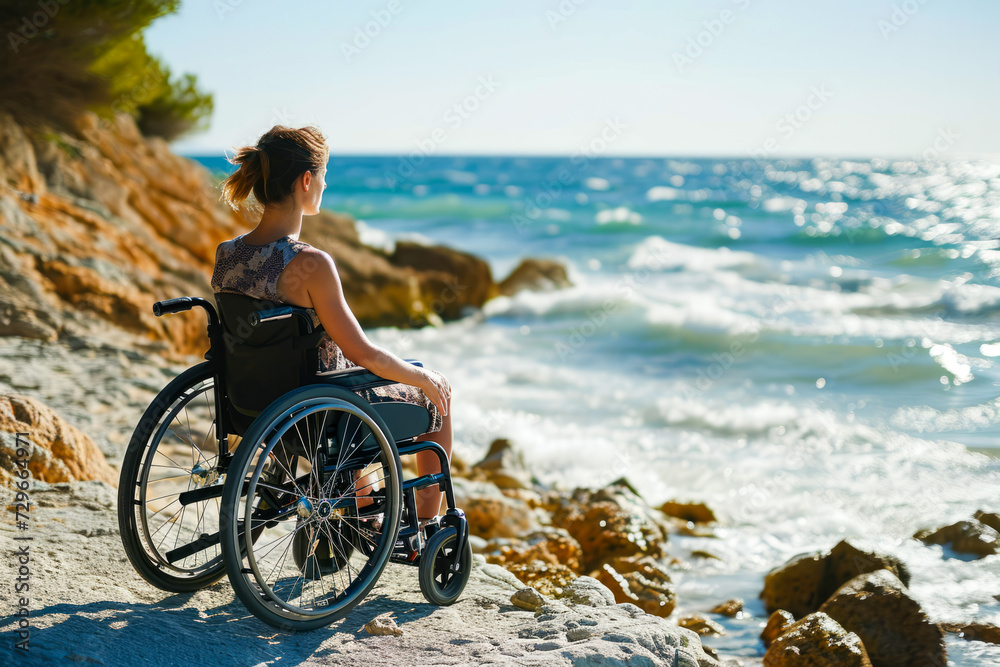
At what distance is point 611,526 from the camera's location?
15.3 ft

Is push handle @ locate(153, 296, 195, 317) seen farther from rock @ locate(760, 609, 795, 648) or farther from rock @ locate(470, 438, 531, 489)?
rock @ locate(470, 438, 531, 489)

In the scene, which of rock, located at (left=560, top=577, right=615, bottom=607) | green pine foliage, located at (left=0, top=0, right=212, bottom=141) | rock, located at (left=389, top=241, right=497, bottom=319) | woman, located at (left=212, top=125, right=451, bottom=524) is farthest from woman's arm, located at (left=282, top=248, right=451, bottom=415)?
rock, located at (left=389, top=241, right=497, bottom=319)

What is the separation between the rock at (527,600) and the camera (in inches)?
101

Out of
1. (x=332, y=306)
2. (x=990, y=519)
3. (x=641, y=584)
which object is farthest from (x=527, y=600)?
(x=990, y=519)

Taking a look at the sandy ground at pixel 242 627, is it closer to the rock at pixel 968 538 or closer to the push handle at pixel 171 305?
the push handle at pixel 171 305

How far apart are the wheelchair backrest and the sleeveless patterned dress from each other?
0.03 meters

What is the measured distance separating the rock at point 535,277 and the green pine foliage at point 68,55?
8326mm

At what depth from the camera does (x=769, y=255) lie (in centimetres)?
2034

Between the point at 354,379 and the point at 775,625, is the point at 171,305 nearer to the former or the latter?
the point at 354,379

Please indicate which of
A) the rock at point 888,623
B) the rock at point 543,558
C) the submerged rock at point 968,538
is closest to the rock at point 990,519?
the submerged rock at point 968,538

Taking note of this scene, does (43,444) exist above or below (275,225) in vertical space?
below

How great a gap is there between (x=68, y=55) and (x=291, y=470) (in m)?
7.31

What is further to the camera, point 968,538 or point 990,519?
point 990,519

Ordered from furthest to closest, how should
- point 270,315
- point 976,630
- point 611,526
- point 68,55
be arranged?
1. point 68,55
2. point 611,526
3. point 976,630
4. point 270,315
